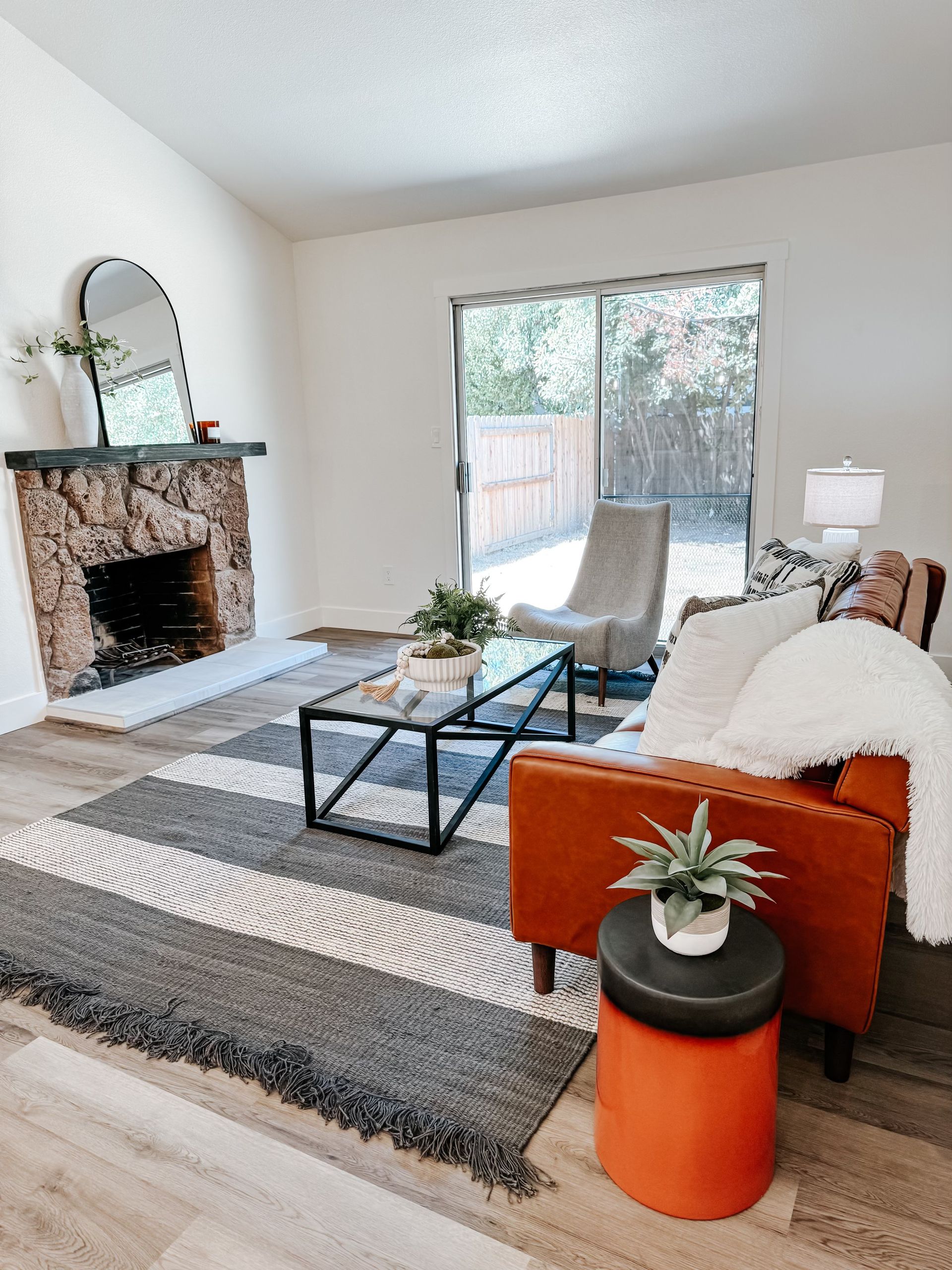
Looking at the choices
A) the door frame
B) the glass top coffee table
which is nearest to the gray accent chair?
the door frame

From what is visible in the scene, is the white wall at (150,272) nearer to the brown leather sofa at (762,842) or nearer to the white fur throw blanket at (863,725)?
the brown leather sofa at (762,842)

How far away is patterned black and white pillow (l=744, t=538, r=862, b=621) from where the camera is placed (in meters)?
2.35

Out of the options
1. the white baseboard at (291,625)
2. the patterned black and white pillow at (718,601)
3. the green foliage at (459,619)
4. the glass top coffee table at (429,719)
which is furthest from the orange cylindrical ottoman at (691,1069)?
the white baseboard at (291,625)

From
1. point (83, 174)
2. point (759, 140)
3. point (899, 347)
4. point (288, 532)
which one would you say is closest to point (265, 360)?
point (288, 532)

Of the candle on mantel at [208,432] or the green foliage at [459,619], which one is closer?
the green foliage at [459,619]

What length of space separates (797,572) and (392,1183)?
1889mm

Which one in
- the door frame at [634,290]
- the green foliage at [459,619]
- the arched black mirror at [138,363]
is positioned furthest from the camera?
the door frame at [634,290]

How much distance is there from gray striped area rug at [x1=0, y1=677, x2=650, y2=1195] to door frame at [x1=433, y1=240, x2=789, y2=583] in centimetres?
232

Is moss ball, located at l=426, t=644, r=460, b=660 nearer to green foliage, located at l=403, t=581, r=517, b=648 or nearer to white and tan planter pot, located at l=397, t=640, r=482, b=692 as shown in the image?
white and tan planter pot, located at l=397, t=640, r=482, b=692

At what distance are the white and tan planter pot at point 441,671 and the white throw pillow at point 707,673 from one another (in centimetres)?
106

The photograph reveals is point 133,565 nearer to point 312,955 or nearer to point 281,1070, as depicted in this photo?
point 312,955

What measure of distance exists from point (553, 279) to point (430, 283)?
784 millimetres

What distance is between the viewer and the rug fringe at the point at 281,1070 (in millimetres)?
1478

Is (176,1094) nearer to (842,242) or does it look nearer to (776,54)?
(776,54)
